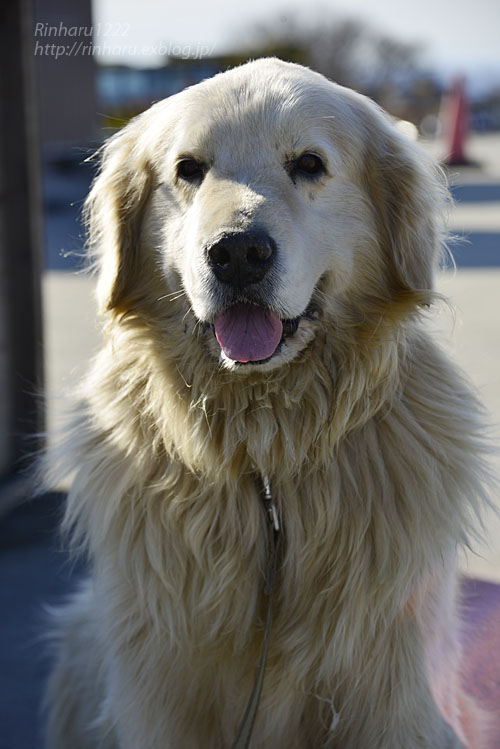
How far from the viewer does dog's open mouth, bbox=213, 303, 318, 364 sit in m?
2.13

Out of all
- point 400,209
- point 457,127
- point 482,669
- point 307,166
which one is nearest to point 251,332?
point 307,166

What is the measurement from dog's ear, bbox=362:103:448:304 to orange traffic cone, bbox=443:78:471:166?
18.6 meters

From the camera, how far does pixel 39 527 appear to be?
419 cm

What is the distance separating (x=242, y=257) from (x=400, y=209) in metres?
0.57

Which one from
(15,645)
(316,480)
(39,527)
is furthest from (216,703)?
(39,527)

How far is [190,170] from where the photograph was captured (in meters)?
2.34

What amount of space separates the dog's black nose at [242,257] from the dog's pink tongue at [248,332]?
3.9 inches

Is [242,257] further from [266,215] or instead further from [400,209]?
[400,209]

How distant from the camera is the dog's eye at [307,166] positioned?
224cm

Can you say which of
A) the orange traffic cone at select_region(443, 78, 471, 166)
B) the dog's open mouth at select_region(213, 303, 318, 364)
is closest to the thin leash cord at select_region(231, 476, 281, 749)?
the dog's open mouth at select_region(213, 303, 318, 364)

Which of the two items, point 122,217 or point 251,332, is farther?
point 122,217

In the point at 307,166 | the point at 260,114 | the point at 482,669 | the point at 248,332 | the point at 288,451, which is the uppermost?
the point at 260,114

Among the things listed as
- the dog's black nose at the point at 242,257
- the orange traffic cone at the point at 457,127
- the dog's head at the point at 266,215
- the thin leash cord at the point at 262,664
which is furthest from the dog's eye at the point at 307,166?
the orange traffic cone at the point at 457,127

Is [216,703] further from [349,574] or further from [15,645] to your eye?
[15,645]
